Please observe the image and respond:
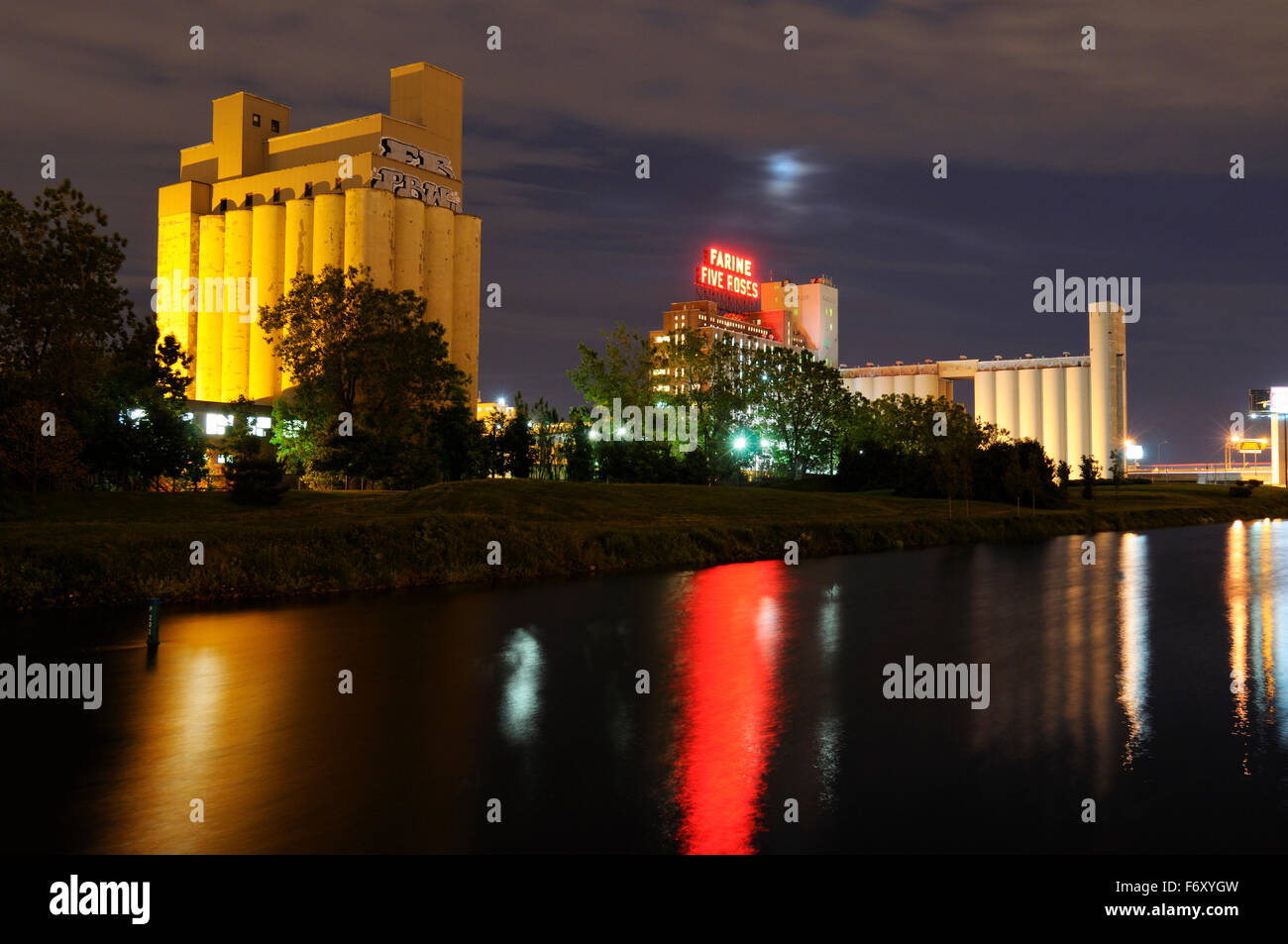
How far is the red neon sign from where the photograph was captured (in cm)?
16088

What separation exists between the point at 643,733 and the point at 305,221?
Answer: 88.8m

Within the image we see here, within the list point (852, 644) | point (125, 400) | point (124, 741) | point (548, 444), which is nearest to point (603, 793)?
point (124, 741)

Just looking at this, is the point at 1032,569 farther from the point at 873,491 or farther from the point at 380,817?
the point at 873,491

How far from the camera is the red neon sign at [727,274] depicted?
16088cm

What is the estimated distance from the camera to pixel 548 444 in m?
78.9

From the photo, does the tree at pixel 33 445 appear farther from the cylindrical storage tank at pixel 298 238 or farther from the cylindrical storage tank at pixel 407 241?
the cylindrical storage tank at pixel 407 241

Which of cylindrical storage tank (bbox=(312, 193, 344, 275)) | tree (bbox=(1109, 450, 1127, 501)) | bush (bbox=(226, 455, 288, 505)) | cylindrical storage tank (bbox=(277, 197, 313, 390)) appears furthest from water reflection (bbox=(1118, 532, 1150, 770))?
tree (bbox=(1109, 450, 1127, 501))

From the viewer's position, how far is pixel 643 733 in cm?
1324

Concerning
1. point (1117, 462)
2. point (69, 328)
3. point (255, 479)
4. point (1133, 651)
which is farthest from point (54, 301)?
point (1117, 462)

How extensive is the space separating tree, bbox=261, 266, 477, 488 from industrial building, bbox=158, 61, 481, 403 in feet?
81.2

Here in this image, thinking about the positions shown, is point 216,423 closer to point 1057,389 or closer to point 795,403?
point 795,403
